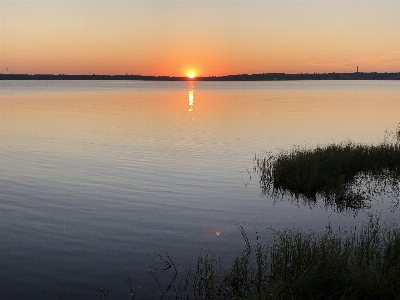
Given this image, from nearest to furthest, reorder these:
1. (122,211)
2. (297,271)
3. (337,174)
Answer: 1. (297,271)
2. (122,211)
3. (337,174)

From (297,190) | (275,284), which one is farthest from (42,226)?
(297,190)

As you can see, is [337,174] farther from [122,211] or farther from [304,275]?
[304,275]

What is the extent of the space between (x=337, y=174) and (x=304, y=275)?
36.0 feet

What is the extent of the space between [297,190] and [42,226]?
9684 millimetres

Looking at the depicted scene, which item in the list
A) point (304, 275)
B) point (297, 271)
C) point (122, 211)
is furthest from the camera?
point (122, 211)

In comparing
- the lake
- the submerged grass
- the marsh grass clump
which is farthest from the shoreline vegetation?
the marsh grass clump

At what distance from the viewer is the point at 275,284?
8430mm

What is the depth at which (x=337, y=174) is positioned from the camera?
62.0 ft

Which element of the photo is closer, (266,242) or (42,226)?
(266,242)

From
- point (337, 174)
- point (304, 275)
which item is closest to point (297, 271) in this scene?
point (304, 275)

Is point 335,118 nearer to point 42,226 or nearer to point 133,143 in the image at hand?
point 133,143

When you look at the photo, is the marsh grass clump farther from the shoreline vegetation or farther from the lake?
the shoreline vegetation

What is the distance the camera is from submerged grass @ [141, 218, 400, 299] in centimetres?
809

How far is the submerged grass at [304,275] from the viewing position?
8094 mm
